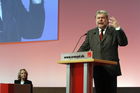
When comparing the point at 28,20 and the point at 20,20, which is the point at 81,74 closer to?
the point at 28,20

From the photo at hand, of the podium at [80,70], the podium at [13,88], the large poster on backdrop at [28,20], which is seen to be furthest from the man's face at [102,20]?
the large poster on backdrop at [28,20]

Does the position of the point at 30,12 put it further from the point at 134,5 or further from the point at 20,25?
the point at 134,5

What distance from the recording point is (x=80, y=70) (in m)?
2.83

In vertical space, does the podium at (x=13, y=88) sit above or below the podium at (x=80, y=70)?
below

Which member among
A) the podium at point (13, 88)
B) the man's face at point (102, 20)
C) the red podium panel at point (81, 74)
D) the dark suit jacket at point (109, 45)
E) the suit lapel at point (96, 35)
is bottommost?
the podium at point (13, 88)

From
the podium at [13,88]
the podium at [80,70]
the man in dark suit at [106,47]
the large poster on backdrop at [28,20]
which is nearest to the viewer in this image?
the podium at [80,70]

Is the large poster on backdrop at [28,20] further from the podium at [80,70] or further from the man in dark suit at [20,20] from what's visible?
the podium at [80,70]

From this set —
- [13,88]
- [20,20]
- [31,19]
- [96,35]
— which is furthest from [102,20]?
Result: [20,20]

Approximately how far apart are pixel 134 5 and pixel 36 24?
184cm

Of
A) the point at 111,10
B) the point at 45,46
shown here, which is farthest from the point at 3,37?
the point at 111,10

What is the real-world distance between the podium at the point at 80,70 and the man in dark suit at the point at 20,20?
9.76 feet

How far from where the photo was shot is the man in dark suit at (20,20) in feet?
19.2

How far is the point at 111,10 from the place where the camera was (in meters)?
5.05

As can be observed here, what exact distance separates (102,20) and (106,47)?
24 centimetres
